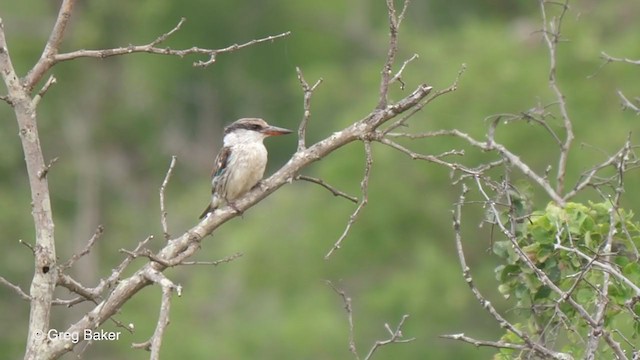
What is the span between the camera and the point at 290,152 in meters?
21.3

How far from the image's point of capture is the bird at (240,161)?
6.19m

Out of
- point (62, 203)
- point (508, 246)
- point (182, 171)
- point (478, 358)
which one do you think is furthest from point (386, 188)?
point (508, 246)

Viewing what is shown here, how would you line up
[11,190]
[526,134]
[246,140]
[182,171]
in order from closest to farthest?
[246,140] → [526,134] → [11,190] → [182,171]

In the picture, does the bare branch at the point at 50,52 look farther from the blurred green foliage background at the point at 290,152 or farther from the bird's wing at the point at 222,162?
the blurred green foliage background at the point at 290,152

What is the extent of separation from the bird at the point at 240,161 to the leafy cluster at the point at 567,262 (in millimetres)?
1640

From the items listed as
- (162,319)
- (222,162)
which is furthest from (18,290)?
(222,162)

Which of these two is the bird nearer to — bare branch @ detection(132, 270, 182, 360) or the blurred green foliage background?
bare branch @ detection(132, 270, 182, 360)

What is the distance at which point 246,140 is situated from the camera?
21.9ft

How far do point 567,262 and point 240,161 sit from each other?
205 cm


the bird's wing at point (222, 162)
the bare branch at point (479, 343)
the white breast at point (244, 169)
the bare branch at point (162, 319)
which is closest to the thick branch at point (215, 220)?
the bare branch at point (162, 319)

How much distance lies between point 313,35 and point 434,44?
15.3 ft

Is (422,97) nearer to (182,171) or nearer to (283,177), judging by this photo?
(283,177)

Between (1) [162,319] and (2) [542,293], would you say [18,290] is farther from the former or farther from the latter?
(2) [542,293]

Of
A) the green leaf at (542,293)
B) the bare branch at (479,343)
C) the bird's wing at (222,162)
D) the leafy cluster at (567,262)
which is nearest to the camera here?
the bare branch at (479,343)
